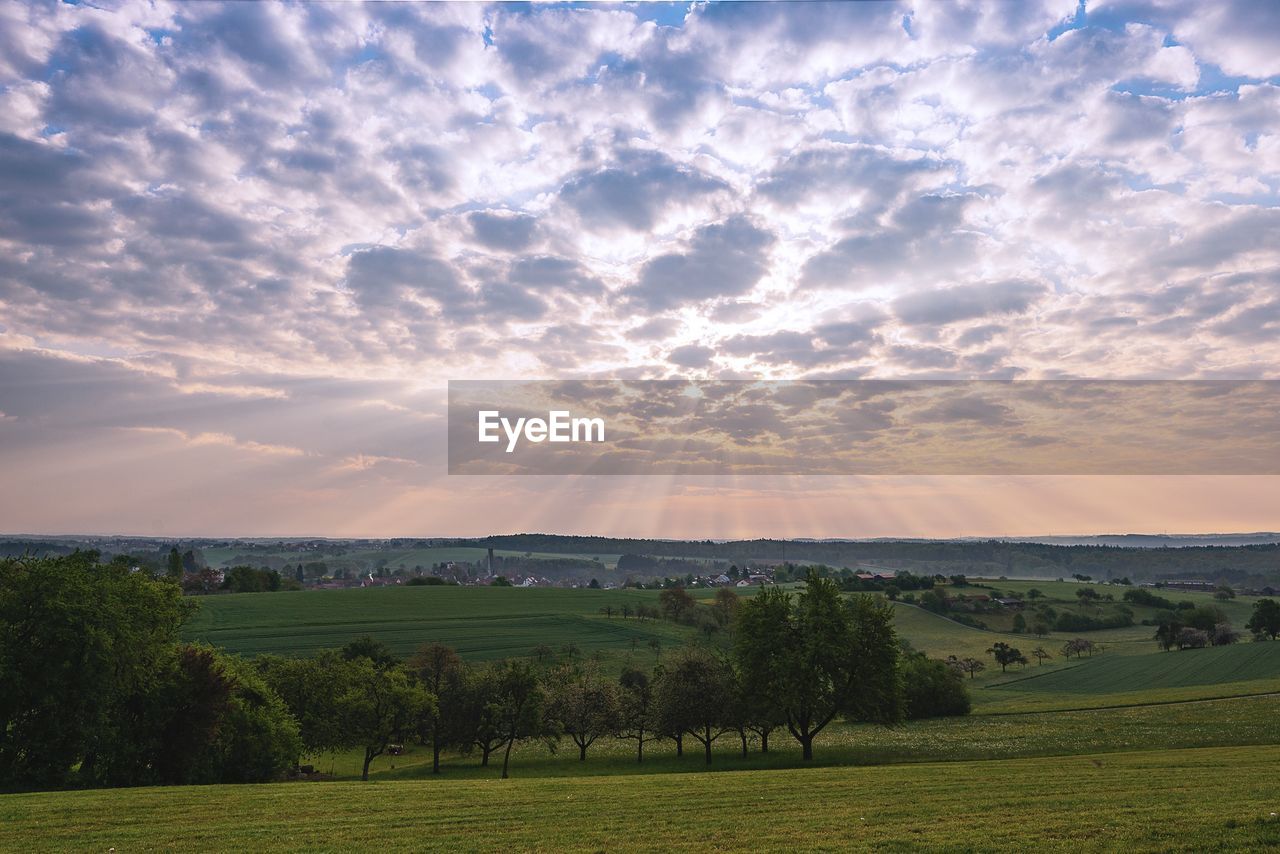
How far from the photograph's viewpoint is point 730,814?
24.6m

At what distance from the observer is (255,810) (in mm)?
27703

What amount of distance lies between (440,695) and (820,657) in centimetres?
4171

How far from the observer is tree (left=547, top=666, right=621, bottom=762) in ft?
230

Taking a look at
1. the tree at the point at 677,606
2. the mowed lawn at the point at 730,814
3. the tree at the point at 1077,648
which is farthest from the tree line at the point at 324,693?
the tree at the point at 677,606

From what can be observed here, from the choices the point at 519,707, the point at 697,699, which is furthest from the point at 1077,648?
the point at 519,707

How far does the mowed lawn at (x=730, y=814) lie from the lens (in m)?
19.2

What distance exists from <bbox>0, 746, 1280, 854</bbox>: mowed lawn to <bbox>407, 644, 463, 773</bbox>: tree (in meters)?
42.3

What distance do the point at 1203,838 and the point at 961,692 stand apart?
276ft

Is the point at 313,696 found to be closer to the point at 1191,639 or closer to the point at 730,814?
the point at 730,814

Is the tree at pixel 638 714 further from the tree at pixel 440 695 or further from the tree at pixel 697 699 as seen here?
the tree at pixel 440 695

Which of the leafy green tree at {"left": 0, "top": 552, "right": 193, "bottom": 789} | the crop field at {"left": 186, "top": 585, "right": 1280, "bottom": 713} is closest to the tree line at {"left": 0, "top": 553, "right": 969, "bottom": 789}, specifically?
the leafy green tree at {"left": 0, "top": 552, "right": 193, "bottom": 789}

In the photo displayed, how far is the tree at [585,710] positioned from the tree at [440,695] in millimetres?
10573

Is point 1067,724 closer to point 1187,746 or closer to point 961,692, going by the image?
point 1187,746

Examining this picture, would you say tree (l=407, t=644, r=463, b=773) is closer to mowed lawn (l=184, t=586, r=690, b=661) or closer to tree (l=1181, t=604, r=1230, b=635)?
mowed lawn (l=184, t=586, r=690, b=661)
